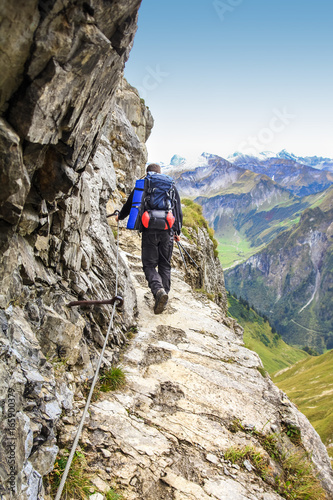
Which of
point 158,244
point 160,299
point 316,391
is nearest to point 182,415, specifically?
point 160,299

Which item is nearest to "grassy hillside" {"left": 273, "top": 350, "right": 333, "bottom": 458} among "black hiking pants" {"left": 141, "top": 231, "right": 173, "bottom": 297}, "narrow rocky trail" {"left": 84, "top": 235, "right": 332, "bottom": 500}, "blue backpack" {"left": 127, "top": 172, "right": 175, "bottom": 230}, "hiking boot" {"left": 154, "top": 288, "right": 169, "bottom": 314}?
"hiking boot" {"left": 154, "top": 288, "right": 169, "bottom": 314}

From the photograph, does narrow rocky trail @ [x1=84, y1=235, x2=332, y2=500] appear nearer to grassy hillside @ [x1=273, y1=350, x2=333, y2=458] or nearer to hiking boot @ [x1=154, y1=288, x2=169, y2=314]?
hiking boot @ [x1=154, y1=288, x2=169, y2=314]

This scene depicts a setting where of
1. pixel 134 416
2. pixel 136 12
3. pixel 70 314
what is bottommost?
pixel 134 416

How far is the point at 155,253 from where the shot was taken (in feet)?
37.4

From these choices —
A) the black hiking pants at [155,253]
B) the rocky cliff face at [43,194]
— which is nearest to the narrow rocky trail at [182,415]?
the rocky cliff face at [43,194]

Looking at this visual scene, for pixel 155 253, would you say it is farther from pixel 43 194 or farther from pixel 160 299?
pixel 43 194

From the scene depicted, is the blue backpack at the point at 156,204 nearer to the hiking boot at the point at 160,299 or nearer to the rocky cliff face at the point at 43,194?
the hiking boot at the point at 160,299

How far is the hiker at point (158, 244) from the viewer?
34.9 ft

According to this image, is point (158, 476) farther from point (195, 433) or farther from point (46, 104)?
point (46, 104)

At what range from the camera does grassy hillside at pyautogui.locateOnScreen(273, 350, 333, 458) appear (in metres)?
94.5

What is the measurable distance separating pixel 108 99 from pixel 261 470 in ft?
25.8

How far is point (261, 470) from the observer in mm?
5895

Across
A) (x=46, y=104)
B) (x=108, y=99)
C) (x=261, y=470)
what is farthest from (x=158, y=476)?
(x=108, y=99)

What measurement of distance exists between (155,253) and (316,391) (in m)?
150
